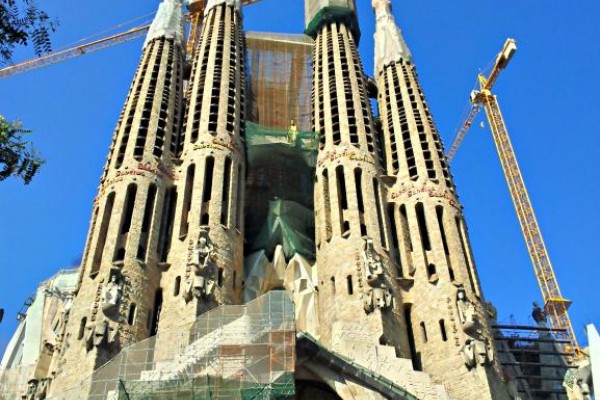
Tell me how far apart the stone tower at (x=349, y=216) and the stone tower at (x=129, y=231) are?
641 centimetres

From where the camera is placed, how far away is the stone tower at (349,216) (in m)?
24.6

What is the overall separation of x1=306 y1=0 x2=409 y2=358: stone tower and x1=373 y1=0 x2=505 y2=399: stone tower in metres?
0.86

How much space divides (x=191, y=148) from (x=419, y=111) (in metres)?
10.9

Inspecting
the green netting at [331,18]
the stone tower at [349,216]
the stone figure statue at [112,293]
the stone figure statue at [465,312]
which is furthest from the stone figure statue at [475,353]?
the green netting at [331,18]

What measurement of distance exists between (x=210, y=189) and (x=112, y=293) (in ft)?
22.8

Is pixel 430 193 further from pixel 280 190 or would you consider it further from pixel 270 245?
pixel 280 190

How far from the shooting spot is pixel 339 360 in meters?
20.6

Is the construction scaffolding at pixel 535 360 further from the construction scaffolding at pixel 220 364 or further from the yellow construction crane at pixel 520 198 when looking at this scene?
the construction scaffolding at pixel 220 364

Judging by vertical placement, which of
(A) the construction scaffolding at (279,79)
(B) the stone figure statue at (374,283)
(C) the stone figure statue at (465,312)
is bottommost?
(C) the stone figure statue at (465,312)

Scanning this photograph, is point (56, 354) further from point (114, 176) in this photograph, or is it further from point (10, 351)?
point (10, 351)

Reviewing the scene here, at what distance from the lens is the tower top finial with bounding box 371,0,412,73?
37.6 m

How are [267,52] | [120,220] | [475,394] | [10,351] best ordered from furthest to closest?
[267,52] → [10,351] → [120,220] → [475,394]

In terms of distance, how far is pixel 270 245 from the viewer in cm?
3070

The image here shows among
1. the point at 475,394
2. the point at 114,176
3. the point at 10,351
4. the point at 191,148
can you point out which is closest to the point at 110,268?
the point at 114,176
